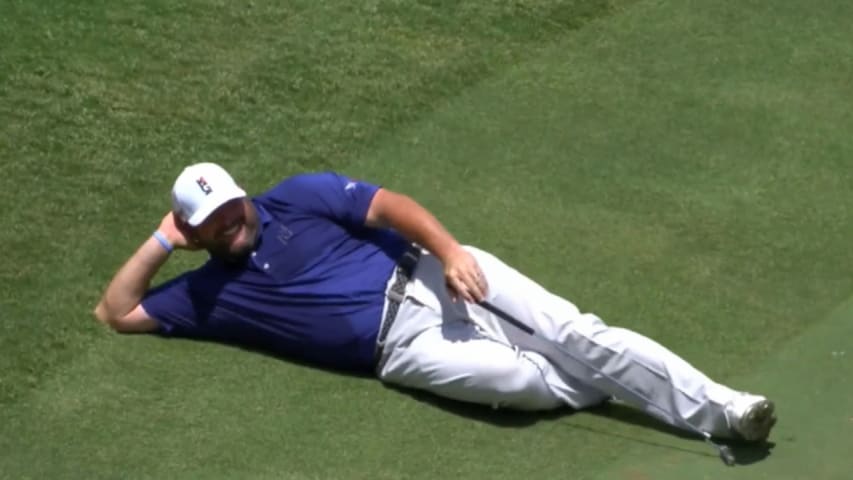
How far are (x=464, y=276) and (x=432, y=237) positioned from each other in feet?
0.64

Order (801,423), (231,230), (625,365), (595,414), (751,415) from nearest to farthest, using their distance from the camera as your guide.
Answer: (751,415) → (625,365) → (801,423) → (595,414) → (231,230)

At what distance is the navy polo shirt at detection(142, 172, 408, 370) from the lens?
5.53 m

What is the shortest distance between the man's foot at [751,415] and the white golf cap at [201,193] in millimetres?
1798

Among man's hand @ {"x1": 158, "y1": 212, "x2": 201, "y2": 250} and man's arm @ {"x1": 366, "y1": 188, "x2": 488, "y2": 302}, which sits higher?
man's arm @ {"x1": 366, "y1": 188, "x2": 488, "y2": 302}

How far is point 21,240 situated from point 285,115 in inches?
59.1

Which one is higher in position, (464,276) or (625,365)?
(464,276)

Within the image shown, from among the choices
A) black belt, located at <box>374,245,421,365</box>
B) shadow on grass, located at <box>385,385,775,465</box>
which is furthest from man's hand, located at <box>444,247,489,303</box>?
shadow on grass, located at <box>385,385,775,465</box>

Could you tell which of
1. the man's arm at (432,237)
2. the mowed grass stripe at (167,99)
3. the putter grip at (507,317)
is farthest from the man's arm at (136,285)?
the putter grip at (507,317)

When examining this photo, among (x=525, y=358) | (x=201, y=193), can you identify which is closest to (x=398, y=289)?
(x=525, y=358)

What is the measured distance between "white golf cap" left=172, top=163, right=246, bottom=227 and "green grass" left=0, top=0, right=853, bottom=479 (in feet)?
1.74

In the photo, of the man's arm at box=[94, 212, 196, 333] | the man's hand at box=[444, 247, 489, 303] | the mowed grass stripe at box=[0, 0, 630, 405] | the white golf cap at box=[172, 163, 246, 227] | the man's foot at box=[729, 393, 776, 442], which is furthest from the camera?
the mowed grass stripe at box=[0, 0, 630, 405]

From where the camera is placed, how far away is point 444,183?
685cm

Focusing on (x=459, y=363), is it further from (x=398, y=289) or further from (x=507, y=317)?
(x=398, y=289)

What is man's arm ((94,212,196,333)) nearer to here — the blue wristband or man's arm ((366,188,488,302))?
the blue wristband
